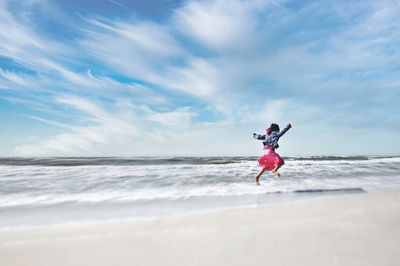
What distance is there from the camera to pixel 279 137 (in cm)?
763

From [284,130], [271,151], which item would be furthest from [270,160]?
[284,130]

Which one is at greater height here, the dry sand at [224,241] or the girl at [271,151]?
the girl at [271,151]

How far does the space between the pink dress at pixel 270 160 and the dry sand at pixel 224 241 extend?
3.79 m

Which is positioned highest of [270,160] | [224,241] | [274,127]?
[274,127]

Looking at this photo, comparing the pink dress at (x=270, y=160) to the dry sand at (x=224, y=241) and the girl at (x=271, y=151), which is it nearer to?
the girl at (x=271, y=151)

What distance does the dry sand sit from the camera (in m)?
2.05

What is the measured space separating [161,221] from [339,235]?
2.37 metres

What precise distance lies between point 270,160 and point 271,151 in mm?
334

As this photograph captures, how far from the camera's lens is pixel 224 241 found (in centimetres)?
243

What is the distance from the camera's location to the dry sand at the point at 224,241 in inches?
80.6

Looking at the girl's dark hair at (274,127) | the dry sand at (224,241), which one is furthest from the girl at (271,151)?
the dry sand at (224,241)

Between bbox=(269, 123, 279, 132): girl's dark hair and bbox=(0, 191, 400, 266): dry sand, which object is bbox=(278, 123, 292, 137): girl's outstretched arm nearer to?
bbox=(269, 123, 279, 132): girl's dark hair

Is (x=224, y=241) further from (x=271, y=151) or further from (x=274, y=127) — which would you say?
(x=274, y=127)

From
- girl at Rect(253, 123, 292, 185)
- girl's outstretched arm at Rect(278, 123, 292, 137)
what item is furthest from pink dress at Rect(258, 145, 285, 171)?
girl's outstretched arm at Rect(278, 123, 292, 137)
